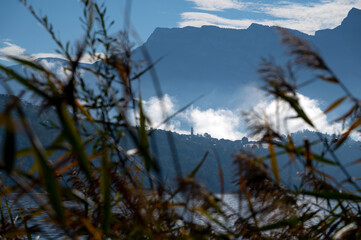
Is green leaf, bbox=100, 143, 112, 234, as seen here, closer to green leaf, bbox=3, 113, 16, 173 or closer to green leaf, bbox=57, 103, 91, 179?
green leaf, bbox=57, 103, 91, 179

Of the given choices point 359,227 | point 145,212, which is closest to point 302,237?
point 359,227

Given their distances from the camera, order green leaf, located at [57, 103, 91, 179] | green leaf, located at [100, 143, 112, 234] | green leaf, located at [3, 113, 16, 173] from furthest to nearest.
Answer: green leaf, located at [100, 143, 112, 234]
green leaf, located at [57, 103, 91, 179]
green leaf, located at [3, 113, 16, 173]

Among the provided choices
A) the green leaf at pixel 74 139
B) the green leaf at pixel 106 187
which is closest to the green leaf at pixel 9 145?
the green leaf at pixel 74 139

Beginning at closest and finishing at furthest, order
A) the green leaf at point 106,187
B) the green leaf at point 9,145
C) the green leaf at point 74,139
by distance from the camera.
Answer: the green leaf at point 9,145, the green leaf at point 74,139, the green leaf at point 106,187

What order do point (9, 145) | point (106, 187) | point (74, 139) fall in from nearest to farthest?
point (9, 145)
point (74, 139)
point (106, 187)

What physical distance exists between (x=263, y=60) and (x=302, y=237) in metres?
1.01

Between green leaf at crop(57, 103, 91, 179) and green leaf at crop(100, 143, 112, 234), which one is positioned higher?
green leaf at crop(57, 103, 91, 179)

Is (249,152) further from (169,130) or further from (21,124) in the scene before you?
(21,124)

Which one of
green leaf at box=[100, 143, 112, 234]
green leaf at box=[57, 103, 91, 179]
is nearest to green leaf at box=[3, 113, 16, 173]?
green leaf at box=[57, 103, 91, 179]

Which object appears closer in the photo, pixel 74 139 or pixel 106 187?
pixel 74 139

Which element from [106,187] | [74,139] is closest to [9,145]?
[74,139]

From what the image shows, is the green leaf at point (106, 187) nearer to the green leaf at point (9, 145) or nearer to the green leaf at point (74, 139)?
the green leaf at point (74, 139)

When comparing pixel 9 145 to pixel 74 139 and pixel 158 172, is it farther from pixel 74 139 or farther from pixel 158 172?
pixel 158 172

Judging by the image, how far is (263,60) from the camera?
1.82 metres
